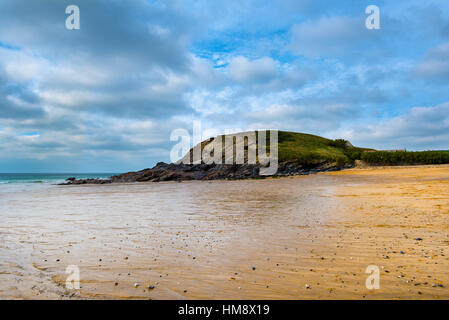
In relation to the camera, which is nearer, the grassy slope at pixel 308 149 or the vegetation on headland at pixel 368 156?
the vegetation on headland at pixel 368 156

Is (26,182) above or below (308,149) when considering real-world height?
below

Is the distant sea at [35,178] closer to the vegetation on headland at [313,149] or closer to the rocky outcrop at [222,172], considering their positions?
the rocky outcrop at [222,172]

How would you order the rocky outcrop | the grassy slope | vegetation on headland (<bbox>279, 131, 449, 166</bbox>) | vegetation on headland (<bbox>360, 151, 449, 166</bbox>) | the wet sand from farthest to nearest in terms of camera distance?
the grassy slope, vegetation on headland (<bbox>279, 131, 449, 166</bbox>), vegetation on headland (<bbox>360, 151, 449, 166</bbox>), the rocky outcrop, the wet sand

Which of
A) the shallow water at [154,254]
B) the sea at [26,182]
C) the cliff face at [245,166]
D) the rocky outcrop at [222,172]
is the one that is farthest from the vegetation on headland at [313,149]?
the shallow water at [154,254]

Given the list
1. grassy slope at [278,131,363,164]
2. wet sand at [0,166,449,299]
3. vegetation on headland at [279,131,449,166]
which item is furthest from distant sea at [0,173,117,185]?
wet sand at [0,166,449,299]

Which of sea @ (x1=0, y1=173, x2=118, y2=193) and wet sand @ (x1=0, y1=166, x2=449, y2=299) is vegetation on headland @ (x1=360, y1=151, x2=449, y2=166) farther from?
sea @ (x1=0, y1=173, x2=118, y2=193)

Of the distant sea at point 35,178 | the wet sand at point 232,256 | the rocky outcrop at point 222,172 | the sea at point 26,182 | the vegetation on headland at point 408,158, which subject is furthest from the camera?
the distant sea at point 35,178

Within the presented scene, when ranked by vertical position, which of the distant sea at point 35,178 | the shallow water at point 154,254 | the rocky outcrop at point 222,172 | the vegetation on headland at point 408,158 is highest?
the vegetation on headland at point 408,158

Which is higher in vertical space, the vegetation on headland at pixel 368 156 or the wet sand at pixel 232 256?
the vegetation on headland at pixel 368 156

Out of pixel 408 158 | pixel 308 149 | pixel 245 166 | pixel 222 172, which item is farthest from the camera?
pixel 308 149

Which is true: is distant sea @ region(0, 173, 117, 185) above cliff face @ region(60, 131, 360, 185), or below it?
below

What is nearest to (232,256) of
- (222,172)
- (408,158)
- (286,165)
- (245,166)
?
(222,172)

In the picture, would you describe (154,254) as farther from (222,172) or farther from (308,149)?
(308,149)
